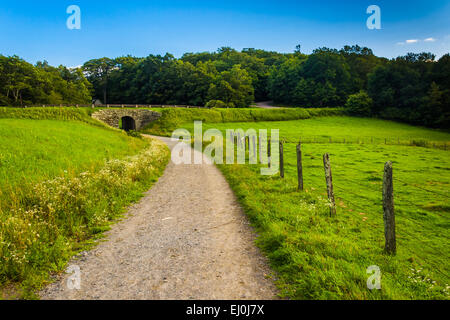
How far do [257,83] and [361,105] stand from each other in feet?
183

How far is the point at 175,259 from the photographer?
646 cm

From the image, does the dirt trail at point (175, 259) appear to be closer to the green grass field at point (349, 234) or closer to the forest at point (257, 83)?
the green grass field at point (349, 234)

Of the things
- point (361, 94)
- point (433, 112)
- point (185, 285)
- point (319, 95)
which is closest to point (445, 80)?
point (433, 112)

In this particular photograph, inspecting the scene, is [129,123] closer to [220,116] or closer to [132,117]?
[132,117]

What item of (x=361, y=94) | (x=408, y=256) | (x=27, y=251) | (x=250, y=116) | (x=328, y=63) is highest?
(x=328, y=63)

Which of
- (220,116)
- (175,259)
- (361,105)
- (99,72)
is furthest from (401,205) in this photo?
(99,72)

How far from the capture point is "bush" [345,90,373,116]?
81.4 m

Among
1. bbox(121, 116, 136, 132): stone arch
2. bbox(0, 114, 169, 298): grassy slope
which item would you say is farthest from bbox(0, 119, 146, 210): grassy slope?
bbox(121, 116, 136, 132): stone arch

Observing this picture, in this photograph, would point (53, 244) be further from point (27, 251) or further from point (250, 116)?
point (250, 116)

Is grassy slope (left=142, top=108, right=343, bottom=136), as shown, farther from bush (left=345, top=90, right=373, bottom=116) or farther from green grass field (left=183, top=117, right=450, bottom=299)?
green grass field (left=183, top=117, right=450, bottom=299)

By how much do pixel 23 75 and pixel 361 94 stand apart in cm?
10423

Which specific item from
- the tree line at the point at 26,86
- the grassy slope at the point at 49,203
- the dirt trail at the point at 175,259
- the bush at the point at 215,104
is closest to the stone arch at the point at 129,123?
the bush at the point at 215,104

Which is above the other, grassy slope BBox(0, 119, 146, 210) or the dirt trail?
grassy slope BBox(0, 119, 146, 210)

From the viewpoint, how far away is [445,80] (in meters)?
75.1
